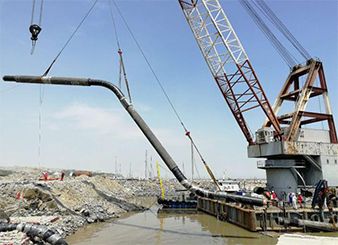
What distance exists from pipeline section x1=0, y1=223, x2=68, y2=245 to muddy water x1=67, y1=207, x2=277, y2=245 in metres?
4.30

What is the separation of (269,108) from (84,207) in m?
23.9

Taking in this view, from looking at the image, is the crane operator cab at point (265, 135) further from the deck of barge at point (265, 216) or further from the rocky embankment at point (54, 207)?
the rocky embankment at point (54, 207)

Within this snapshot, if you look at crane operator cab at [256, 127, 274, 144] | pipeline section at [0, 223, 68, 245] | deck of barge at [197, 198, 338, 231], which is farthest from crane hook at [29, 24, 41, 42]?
crane operator cab at [256, 127, 274, 144]

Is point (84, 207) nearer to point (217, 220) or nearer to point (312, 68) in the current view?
point (217, 220)

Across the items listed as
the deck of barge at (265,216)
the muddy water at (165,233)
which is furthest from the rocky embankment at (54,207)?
the deck of barge at (265,216)

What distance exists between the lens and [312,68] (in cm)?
3722

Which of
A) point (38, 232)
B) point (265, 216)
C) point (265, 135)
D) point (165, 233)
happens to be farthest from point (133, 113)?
point (265, 135)

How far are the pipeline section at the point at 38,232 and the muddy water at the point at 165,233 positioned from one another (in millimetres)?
4297

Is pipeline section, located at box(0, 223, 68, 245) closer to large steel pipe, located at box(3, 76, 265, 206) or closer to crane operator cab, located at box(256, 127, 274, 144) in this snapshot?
large steel pipe, located at box(3, 76, 265, 206)

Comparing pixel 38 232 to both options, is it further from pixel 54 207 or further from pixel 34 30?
pixel 54 207

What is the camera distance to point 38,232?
49.8 ft

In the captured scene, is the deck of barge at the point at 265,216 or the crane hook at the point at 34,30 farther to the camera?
the deck of barge at the point at 265,216

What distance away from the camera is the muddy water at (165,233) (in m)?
19.7

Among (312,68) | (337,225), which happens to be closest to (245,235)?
(337,225)
